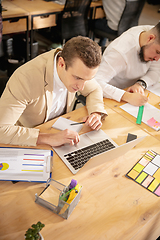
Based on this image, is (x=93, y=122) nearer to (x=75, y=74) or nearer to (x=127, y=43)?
(x=75, y=74)

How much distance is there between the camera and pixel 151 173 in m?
1.15

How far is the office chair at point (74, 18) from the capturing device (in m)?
3.10

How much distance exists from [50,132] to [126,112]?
22.5 inches

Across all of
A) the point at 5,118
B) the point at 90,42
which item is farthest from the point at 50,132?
the point at 90,42

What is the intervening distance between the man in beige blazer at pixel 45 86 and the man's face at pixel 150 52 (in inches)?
27.4

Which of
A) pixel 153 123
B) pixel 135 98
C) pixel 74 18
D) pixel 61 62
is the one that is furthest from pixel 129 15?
pixel 61 62

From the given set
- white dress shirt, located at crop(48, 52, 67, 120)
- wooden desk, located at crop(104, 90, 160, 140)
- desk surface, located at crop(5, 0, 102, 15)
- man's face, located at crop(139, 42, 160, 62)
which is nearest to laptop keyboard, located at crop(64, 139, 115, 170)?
wooden desk, located at crop(104, 90, 160, 140)

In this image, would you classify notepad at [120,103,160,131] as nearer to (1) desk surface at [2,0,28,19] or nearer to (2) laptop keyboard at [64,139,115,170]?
(2) laptop keyboard at [64,139,115,170]

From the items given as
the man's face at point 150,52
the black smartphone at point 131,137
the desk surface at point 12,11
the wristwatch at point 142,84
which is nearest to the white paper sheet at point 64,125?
the black smartphone at point 131,137

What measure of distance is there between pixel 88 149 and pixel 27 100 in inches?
17.0

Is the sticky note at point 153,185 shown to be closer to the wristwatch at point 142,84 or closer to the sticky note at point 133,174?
the sticky note at point 133,174

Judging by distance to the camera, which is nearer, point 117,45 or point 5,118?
point 5,118

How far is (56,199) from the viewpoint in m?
0.93

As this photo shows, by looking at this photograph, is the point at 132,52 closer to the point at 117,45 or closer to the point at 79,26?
the point at 117,45
